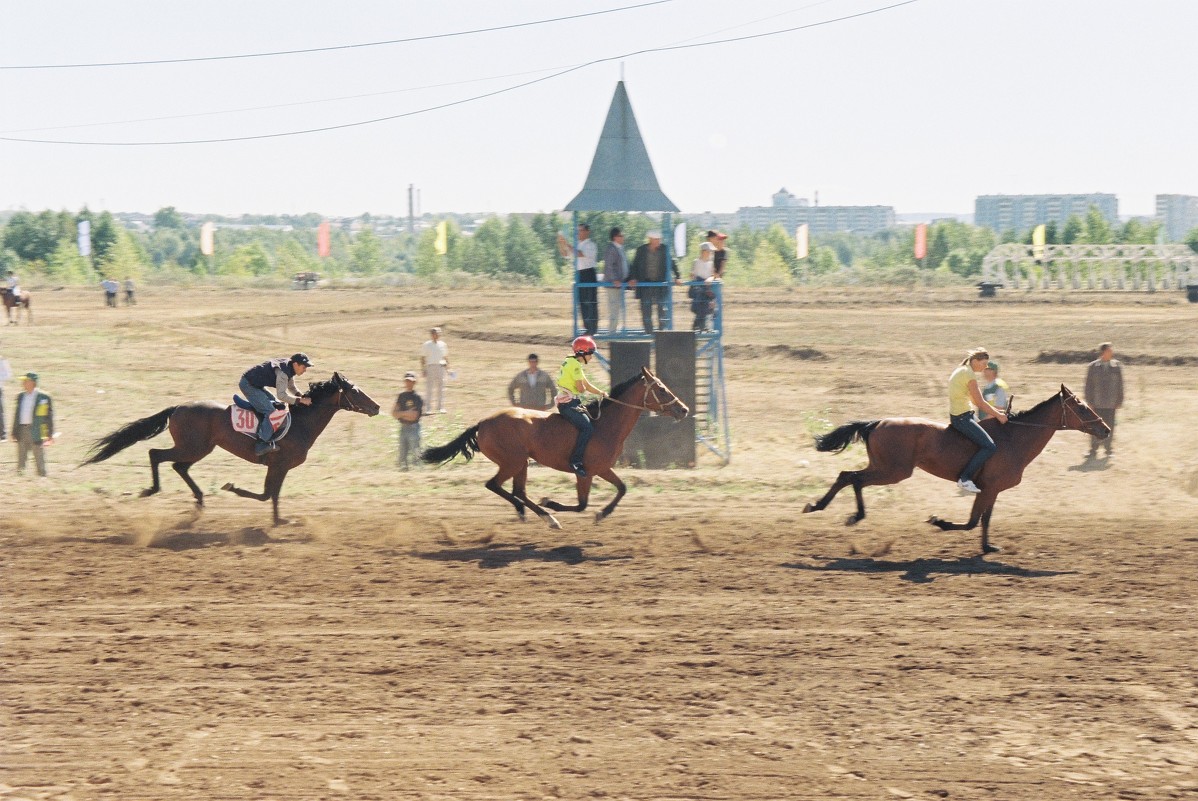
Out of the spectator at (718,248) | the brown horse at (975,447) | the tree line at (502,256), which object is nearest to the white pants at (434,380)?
the spectator at (718,248)

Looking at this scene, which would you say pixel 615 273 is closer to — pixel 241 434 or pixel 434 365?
pixel 434 365

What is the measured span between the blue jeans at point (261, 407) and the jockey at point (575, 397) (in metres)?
3.57

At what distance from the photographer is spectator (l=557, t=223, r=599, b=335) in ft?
62.7

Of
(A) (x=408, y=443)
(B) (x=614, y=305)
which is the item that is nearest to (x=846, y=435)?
(B) (x=614, y=305)

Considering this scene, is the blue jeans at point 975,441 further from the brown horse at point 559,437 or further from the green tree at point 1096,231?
the green tree at point 1096,231

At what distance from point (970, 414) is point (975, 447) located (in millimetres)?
378

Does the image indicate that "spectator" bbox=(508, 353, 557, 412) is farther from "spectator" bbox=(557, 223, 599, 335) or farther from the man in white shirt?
the man in white shirt

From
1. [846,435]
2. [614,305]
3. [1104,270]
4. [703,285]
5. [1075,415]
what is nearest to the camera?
[1075,415]

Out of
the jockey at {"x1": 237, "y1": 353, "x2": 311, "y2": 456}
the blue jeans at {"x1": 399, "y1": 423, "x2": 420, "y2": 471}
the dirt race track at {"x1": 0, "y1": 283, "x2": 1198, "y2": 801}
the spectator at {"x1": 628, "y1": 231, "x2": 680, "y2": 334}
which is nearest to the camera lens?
the dirt race track at {"x1": 0, "y1": 283, "x2": 1198, "y2": 801}

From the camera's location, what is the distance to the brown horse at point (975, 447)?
13.6 meters

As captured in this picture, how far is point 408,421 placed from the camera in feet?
63.1

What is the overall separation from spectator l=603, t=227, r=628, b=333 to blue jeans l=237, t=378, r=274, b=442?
6127mm

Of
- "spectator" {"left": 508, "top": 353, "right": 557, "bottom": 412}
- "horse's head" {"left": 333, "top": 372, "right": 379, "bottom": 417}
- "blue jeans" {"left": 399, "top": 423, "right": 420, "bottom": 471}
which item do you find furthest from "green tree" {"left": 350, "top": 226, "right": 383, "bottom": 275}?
"horse's head" {"left": 333, "top": 372, "right": 379, "bottom": 417}

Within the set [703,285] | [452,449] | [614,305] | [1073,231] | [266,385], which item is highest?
[1073,231]
